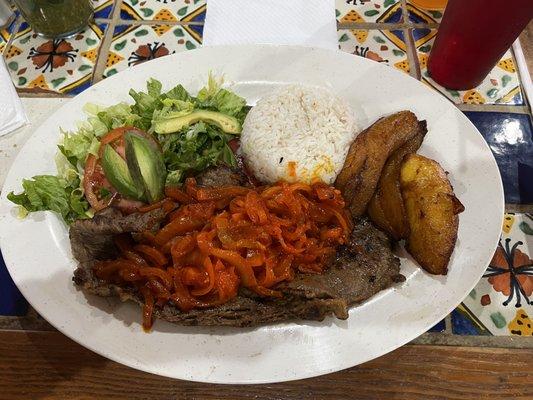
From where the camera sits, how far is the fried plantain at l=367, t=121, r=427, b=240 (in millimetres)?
1777

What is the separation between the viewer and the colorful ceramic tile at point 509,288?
1.77 metres

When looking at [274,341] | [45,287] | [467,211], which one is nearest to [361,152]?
[467,211]

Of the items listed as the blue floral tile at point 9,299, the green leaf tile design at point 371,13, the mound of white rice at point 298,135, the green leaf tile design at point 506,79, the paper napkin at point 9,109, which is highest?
the green leaf tile design at point 371,13

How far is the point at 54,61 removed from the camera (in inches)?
108

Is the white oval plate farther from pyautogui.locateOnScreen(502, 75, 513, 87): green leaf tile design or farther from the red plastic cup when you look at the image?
pyautogui.locateOnScreen(502, 75, 513, 87): green leaf tile design

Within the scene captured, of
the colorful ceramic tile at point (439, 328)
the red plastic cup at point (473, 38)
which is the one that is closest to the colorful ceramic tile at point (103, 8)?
the red plastic cup at point (473, 38)

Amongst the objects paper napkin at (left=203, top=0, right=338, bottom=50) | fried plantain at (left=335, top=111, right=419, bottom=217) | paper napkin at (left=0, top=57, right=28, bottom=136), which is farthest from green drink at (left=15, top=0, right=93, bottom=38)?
fried plantain at (left=335, top=111, right=419, bottom=217)

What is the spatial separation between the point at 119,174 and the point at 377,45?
1.78 m

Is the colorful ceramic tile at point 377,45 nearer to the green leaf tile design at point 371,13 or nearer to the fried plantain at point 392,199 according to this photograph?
the green leaf tile design at point 371,13

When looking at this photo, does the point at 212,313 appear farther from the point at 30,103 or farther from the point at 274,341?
the point at 30,103

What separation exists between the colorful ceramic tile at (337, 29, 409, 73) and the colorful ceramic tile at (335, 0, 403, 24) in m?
0.11

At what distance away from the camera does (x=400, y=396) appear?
1648 mm

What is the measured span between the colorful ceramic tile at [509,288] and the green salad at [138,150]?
1.29m

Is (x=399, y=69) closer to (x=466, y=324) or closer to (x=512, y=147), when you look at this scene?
(x=512, y=147)
